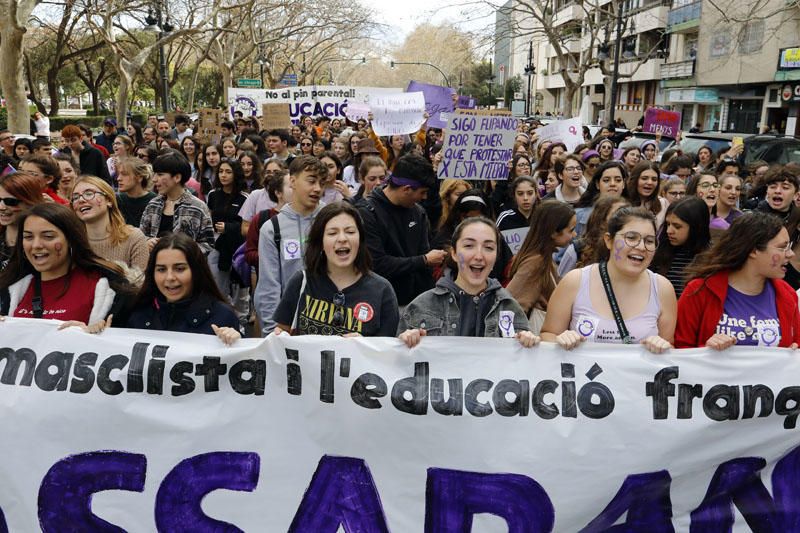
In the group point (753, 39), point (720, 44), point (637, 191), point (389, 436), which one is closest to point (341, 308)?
point (389, 436)

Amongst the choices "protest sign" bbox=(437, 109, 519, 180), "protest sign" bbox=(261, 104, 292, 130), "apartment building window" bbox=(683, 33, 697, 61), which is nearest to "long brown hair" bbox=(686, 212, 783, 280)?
"protest sign" bbox=(437, 109, 519, 180)

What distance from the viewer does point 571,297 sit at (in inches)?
124

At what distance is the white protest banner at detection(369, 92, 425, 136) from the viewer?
1008 centimetres

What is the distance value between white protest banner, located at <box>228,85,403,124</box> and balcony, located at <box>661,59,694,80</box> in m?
27.5

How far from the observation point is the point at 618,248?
124 inches

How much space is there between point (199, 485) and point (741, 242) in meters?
2.47

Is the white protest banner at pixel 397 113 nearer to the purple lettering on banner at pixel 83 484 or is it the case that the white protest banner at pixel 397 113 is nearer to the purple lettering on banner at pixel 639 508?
the purple lettering on banner at pixel 83 484

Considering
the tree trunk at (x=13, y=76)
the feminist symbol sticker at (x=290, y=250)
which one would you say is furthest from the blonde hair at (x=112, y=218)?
the tree trunk at (x=13, y=76)

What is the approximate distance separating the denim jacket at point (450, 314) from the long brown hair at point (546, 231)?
92 centimetres

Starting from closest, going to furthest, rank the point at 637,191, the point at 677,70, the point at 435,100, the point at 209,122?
the point at 637,191, the point at 435,100, the point at 209,122, the point at 677,70

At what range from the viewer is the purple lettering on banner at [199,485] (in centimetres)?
274

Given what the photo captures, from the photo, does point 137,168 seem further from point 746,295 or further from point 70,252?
point 746,295

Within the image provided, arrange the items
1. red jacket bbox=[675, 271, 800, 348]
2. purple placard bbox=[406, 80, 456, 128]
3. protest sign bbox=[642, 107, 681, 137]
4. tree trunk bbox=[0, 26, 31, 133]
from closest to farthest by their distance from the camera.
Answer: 1. red jacket bbox=[675, 271, 800, 348]
2. purple placard bbox=[406, 80, 456, 128]
3. protest sign bbox=[642, 107, 681, 137]
4. tree trunk bbox=[0, 26, 31, 133]

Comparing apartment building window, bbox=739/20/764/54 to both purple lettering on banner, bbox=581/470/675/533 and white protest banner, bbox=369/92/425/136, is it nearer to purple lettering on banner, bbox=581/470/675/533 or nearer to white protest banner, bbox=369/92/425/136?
white protest banner, bbox=369/92/425/136
